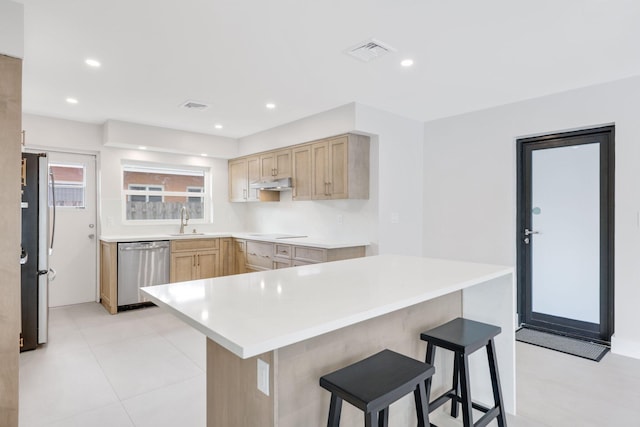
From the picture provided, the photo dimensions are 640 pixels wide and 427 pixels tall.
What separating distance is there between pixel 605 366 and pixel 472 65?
2.69 m

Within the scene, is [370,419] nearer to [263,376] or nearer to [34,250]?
[263,376]

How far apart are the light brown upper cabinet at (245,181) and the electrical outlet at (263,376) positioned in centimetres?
416

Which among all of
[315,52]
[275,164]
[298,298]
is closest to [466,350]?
[298,298]

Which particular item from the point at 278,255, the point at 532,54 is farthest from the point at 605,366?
the point at 278,255

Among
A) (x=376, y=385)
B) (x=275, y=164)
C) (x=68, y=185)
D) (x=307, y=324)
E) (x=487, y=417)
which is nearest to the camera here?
(x=307, y=324)

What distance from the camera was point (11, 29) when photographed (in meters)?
2.10

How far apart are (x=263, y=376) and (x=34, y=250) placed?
117 inches

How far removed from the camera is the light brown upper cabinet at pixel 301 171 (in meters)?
4.54

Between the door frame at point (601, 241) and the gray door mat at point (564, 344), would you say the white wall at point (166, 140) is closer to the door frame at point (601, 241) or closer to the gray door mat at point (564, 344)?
the door frame at point (601, 241)

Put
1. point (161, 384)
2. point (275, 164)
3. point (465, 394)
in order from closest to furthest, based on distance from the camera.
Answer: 1. point (465, 394)
2. point (161, 384)
3. point (275, 164)

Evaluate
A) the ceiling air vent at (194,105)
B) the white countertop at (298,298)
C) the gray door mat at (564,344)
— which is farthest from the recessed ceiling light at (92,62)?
the gray door mat at (564,344)

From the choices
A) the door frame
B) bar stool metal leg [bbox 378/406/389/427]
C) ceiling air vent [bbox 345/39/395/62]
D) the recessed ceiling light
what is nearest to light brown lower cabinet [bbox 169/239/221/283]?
the recessed ceiling light

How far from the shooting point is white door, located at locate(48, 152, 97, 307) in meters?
4.77

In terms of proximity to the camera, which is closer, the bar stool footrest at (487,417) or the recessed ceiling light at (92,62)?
the bar stool footrest at (487,417)
